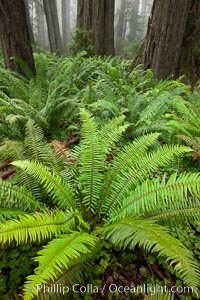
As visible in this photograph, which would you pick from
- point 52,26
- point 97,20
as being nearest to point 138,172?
point 97,20

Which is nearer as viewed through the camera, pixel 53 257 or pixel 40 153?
pixel 53 257

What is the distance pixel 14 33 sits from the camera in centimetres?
425

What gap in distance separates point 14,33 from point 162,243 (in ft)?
14.9

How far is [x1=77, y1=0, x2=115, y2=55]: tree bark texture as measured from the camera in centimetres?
748

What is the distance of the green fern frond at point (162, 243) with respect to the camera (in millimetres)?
1247

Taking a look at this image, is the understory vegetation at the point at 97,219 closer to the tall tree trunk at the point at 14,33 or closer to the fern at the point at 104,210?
the fern at the point at 104,210

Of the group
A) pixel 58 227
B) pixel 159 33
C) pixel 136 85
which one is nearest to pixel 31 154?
pixel 58 227

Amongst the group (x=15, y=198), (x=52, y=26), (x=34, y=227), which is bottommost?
(x=15, y=198)

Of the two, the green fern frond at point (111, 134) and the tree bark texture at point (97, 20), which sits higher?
the tree bark texture at point (97, 20)

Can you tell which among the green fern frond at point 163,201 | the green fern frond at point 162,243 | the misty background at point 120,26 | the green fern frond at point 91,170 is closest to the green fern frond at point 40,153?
the green fern frond at point 91,170

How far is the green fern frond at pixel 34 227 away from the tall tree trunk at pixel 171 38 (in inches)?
190

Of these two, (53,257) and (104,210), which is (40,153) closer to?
(104,210)

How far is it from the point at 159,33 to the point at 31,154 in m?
4.48

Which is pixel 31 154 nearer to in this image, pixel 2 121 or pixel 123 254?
pixel 2 121
